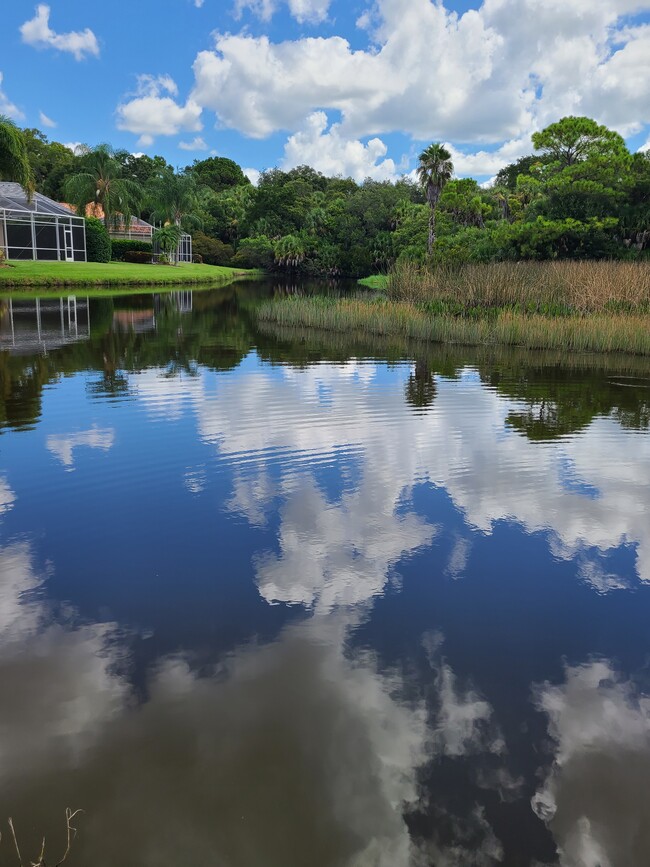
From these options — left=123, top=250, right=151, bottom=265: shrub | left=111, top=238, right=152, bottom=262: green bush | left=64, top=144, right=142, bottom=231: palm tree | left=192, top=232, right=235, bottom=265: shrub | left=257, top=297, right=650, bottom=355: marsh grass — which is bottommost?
left=257, top=297, right=650, bottom=355: marsh grass

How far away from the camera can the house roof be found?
45625 millimetres

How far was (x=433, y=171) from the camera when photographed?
4731 cm

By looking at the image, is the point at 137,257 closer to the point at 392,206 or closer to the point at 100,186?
the point at 100,186

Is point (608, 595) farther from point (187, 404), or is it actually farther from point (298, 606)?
point (187, 404)

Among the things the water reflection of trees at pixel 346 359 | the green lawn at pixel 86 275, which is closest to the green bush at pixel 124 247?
the green lawn at pixel 86 275

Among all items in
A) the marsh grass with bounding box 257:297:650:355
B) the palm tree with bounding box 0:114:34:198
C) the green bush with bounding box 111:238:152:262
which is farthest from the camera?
the green bush with bounding box 111:238:152:262

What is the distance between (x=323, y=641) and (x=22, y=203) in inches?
2013

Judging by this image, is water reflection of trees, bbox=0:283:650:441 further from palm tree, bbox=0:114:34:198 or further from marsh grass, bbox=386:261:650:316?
palm tree, bbox=0:114:34:198

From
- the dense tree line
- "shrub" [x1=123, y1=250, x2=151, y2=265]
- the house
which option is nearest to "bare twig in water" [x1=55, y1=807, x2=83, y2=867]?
the dense tree line

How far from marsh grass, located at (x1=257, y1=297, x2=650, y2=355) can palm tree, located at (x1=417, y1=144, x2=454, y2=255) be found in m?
23.2

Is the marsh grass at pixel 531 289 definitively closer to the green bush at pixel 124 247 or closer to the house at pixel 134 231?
the green bush at pixel 124 247

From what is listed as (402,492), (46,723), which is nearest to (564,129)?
(402,492)

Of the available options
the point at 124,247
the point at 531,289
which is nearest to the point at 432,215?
the point at 531,289

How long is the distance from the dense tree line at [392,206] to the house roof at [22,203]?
2579mm
